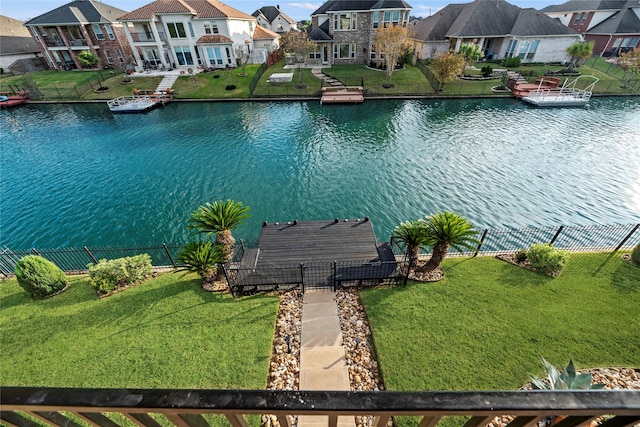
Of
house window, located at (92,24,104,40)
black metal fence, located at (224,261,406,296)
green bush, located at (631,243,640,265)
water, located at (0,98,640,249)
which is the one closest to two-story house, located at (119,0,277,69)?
house window, located at (92,24,104,40)

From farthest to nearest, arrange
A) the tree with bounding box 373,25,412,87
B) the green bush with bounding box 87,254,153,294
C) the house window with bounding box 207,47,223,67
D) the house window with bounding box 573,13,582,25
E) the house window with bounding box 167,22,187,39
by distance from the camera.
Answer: the house window with bounding box 573,13,582,25, the house window with bounding box 207,47,223,67, the house window with bounding box 167,22,187,39, the tree with bounding box 373,25,412,87, the green bush with bounding box 87,254,153,294

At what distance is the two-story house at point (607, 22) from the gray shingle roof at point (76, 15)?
93.3 meters

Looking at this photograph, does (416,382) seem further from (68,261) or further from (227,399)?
(68,261)

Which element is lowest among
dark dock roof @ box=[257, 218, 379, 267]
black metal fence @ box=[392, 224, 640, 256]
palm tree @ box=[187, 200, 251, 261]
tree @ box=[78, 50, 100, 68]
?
black metal fence @ box=[392, 224, 640, 256]

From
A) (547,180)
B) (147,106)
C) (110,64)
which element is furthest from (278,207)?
(110,64)

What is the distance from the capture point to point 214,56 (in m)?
47.8

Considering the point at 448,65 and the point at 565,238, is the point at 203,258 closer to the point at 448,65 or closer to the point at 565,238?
the point at 565,238

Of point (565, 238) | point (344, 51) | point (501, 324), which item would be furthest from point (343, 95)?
point (501, 324)

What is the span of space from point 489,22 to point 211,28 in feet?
159

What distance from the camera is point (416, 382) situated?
7.64m

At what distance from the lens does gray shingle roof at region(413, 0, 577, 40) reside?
1773 inches

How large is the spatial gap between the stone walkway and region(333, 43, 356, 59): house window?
165 feet

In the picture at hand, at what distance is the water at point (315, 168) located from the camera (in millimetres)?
17406

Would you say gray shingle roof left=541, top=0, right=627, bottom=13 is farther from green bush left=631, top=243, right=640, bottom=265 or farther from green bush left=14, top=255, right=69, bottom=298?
green bush left=14, top=255, right=69, bottom=298
